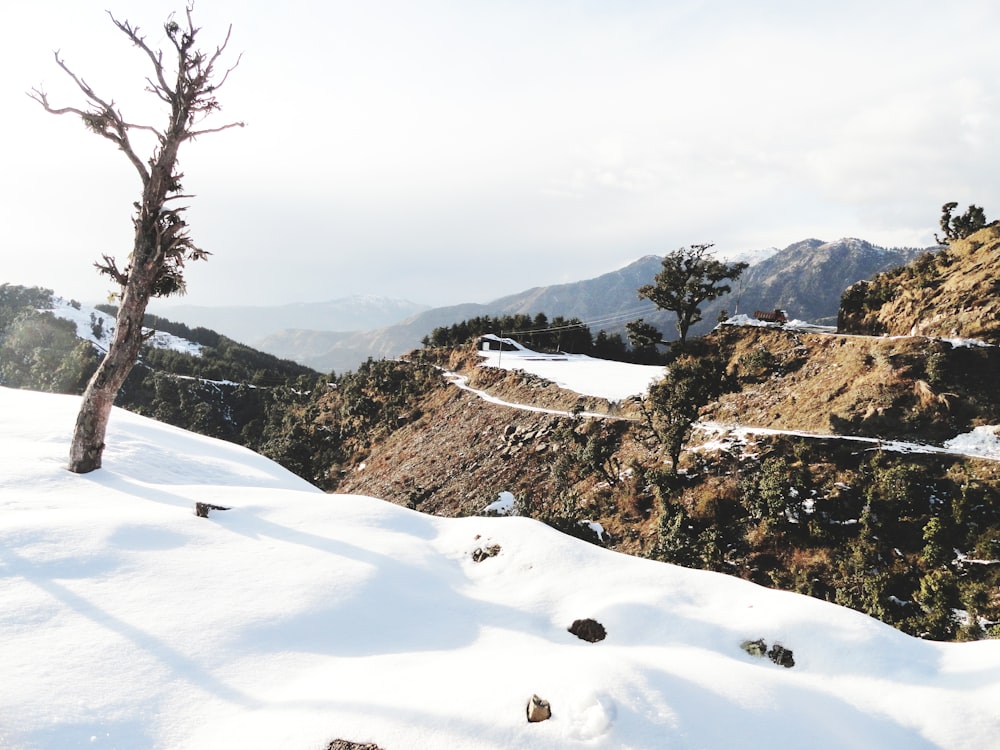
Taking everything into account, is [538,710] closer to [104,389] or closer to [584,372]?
[104,389]

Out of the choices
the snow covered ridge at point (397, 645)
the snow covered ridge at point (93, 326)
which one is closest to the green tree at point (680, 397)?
the snow covered ridge at point (397, 645)

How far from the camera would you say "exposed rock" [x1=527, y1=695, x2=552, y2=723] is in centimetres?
491

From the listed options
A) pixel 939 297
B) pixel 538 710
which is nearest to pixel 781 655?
pixel 538 710

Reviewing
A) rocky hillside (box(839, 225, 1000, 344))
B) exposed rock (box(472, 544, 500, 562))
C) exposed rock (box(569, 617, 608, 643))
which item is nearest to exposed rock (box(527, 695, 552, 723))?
exposed rock (box(569, 617, 608, 643))

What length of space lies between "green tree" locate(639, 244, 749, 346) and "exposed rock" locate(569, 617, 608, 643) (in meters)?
34.9

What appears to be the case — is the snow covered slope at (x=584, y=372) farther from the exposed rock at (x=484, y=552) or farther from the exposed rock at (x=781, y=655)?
the exposed rock at (x=781, y=655)

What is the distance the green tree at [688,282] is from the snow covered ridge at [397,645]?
33.9 metres

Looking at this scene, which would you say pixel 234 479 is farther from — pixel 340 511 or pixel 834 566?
pixel 834 566

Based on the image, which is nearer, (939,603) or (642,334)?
(939,603)

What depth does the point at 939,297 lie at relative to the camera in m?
26.3

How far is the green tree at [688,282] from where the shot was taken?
39.3m

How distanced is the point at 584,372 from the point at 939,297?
87.7 feet

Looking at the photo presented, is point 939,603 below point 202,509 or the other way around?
below

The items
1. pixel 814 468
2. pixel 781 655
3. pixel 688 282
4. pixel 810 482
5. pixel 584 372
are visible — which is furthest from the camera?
pixel 584 372
